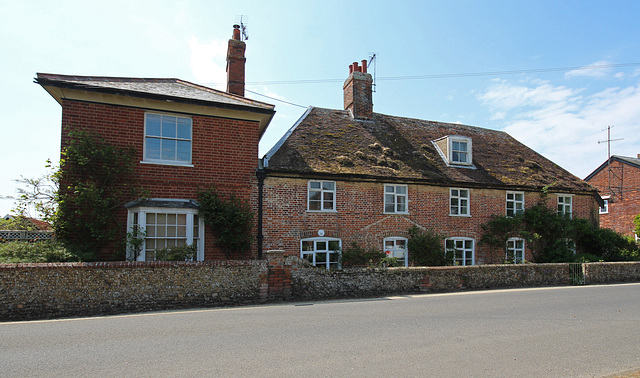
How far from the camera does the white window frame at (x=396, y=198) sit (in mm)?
17672

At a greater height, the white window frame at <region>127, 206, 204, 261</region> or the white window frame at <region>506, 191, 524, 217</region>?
the white window frame at <region>506, 191, 524, 217</region>

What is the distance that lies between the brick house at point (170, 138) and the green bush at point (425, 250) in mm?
6790

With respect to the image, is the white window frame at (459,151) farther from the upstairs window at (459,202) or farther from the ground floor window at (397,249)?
the ground floor window at (397,249)

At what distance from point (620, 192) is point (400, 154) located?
25.8 m

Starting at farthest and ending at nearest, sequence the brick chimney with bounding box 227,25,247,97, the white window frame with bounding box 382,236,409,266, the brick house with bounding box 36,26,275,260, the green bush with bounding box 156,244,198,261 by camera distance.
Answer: the brick chimney with bounding box 227,25,247,97 → the white window frame with bounding box 382,236,409,266 → the brick house with bounding box 36,26,275,260 → the green bush with bounding box 156,244,198,261

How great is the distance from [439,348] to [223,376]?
325 centimetres

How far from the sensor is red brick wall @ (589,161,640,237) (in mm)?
33125

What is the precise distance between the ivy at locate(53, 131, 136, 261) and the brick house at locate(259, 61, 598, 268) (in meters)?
4.91

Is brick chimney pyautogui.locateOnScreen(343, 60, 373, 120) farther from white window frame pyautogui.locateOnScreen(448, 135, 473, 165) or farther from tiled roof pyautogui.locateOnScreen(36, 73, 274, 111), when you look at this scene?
tiled roof pyautogui.locateOnScreen(36, 73, 274, 111)

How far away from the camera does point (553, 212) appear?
67.2ft

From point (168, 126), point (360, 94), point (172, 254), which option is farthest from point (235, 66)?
point (172, 254)

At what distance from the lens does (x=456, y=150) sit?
2102cm

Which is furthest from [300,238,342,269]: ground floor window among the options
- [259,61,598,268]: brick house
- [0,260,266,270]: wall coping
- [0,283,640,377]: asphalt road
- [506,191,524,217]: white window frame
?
[506,191,524,217]: white window frame

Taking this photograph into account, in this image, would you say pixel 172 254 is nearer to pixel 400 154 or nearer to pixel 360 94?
pixel 400 154
